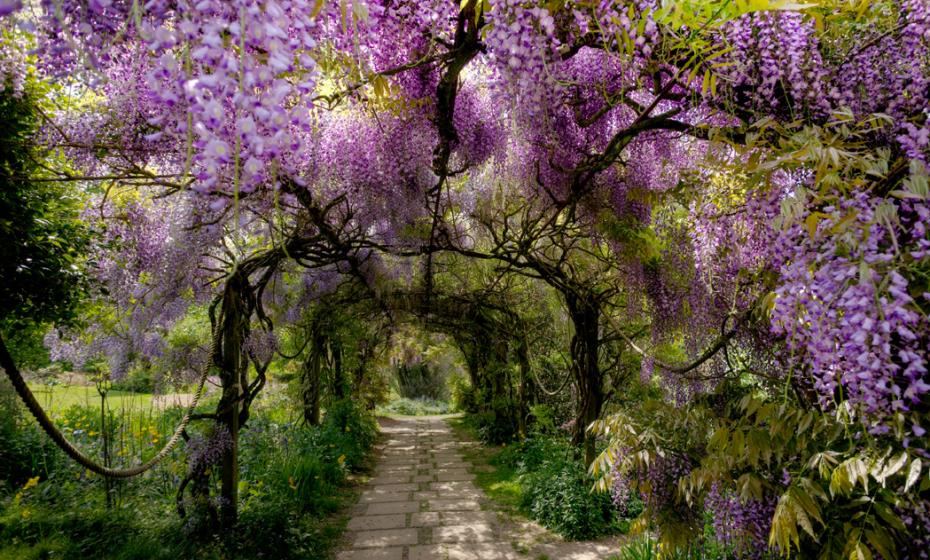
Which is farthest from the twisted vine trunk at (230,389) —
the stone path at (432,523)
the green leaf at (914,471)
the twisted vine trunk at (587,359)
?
the green leaf at (914,471)

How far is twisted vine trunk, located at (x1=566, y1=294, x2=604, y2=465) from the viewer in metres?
4.21

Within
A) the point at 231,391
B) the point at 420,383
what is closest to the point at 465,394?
the point at 420,383

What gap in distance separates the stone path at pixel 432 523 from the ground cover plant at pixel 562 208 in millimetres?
360

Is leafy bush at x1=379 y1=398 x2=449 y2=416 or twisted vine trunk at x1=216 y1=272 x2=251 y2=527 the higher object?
twisted vine trunk at x1=216 y1=272 x2=251 y2=527

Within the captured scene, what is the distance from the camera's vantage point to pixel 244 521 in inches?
134

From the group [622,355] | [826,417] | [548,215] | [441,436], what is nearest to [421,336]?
[441,436]

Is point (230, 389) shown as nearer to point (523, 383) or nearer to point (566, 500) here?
point (566, 500)

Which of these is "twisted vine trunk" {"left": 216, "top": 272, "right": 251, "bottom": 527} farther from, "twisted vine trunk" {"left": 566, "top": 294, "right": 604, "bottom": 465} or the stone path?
"twisted vine trunk" {"left": 566, "top": 294, "right": 604, "bottom": 465}

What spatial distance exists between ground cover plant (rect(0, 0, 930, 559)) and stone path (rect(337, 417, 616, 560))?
360 millimetres

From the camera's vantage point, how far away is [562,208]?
3.36m

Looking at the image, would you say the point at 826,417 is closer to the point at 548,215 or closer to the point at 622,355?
the point at 548,215

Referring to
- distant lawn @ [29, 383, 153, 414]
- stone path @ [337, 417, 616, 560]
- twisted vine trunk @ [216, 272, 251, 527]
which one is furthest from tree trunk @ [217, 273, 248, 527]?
distant lawn @ [29, 383, 153, 414]

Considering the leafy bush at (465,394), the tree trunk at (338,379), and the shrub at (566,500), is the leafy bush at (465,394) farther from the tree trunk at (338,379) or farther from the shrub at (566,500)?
the shrub at (566,500)

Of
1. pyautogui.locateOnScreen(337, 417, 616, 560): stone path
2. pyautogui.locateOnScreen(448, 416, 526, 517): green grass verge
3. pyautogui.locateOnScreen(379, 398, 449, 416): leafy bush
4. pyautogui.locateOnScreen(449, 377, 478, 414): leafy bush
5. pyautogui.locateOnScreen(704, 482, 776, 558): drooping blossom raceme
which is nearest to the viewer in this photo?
pyautogui.locateOnScreen(704, 482, 776, 558): drooping blossom raceme
